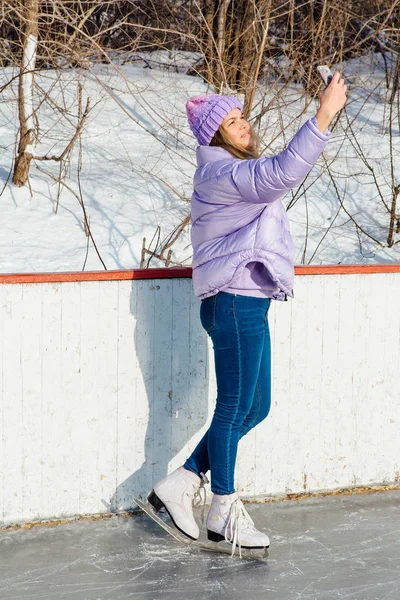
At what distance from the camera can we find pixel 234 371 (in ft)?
9.96

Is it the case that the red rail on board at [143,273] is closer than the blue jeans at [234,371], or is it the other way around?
the blue jeans at [234,371]

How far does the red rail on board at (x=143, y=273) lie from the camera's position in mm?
3229

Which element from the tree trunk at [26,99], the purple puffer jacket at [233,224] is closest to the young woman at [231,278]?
the purple puffer jacket at [233,224]

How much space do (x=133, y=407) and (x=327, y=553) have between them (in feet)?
3.02

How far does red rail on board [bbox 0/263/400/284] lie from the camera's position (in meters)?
3.23

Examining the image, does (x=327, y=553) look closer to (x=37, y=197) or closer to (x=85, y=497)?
(x=85, y=497)

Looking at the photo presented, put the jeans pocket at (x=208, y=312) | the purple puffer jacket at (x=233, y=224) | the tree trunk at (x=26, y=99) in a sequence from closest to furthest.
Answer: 1. the purple puffer jacket at (x=233, y=224)
2. the jeans pocket at (x=208, y=312)
3. the tree trunk at (x=26, y=99)

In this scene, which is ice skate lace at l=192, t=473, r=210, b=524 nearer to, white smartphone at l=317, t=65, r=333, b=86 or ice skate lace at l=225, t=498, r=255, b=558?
ice skate lace at l=225, t=498, r=255, b=558

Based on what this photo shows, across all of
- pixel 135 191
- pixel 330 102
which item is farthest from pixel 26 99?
pixel 330 102

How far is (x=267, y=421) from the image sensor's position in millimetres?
3713

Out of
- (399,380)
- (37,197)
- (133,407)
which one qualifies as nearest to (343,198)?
(37,197)

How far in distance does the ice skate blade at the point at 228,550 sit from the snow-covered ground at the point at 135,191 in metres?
3.57

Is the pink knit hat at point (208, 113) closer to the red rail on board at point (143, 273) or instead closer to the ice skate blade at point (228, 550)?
the red rail on board at point (143, 273)

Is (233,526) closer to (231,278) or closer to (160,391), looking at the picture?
(160,391)
